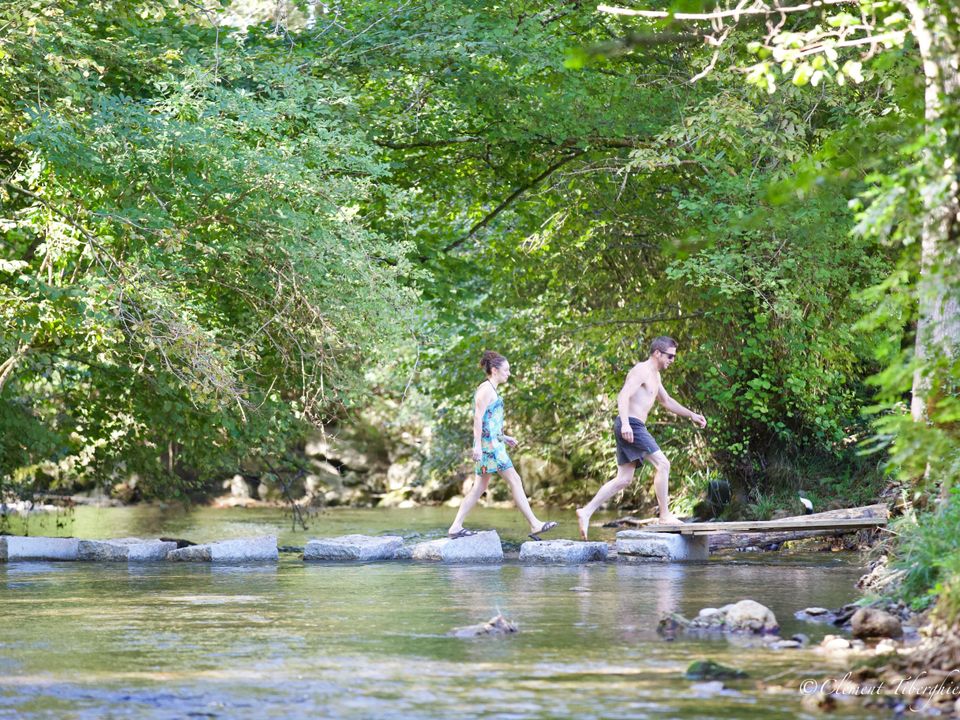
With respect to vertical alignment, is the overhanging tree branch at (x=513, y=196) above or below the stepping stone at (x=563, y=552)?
above

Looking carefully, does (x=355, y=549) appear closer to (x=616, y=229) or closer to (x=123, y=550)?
(x=123, y=550)

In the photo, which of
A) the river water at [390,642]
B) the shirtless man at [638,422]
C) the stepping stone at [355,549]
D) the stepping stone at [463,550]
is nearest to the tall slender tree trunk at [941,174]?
the river water at [390,642]

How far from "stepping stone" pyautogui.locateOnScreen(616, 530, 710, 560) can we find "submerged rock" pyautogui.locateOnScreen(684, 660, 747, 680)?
776 cm

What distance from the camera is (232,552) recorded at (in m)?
15.4

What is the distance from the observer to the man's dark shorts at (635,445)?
51.6 ft

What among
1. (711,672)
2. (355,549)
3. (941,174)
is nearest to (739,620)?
(711,672)

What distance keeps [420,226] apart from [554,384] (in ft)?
11.8

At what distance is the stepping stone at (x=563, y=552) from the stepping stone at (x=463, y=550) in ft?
1.36

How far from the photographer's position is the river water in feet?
21.0

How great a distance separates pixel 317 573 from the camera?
13.4 meters

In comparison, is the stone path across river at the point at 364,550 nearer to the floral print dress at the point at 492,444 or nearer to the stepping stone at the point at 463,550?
the stepping stone at the point at 463,550

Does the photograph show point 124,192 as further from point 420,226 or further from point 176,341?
point 420,226

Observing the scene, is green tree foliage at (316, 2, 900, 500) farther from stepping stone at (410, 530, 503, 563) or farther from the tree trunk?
the tree trunk

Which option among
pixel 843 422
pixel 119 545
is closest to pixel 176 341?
pixel 119 545
